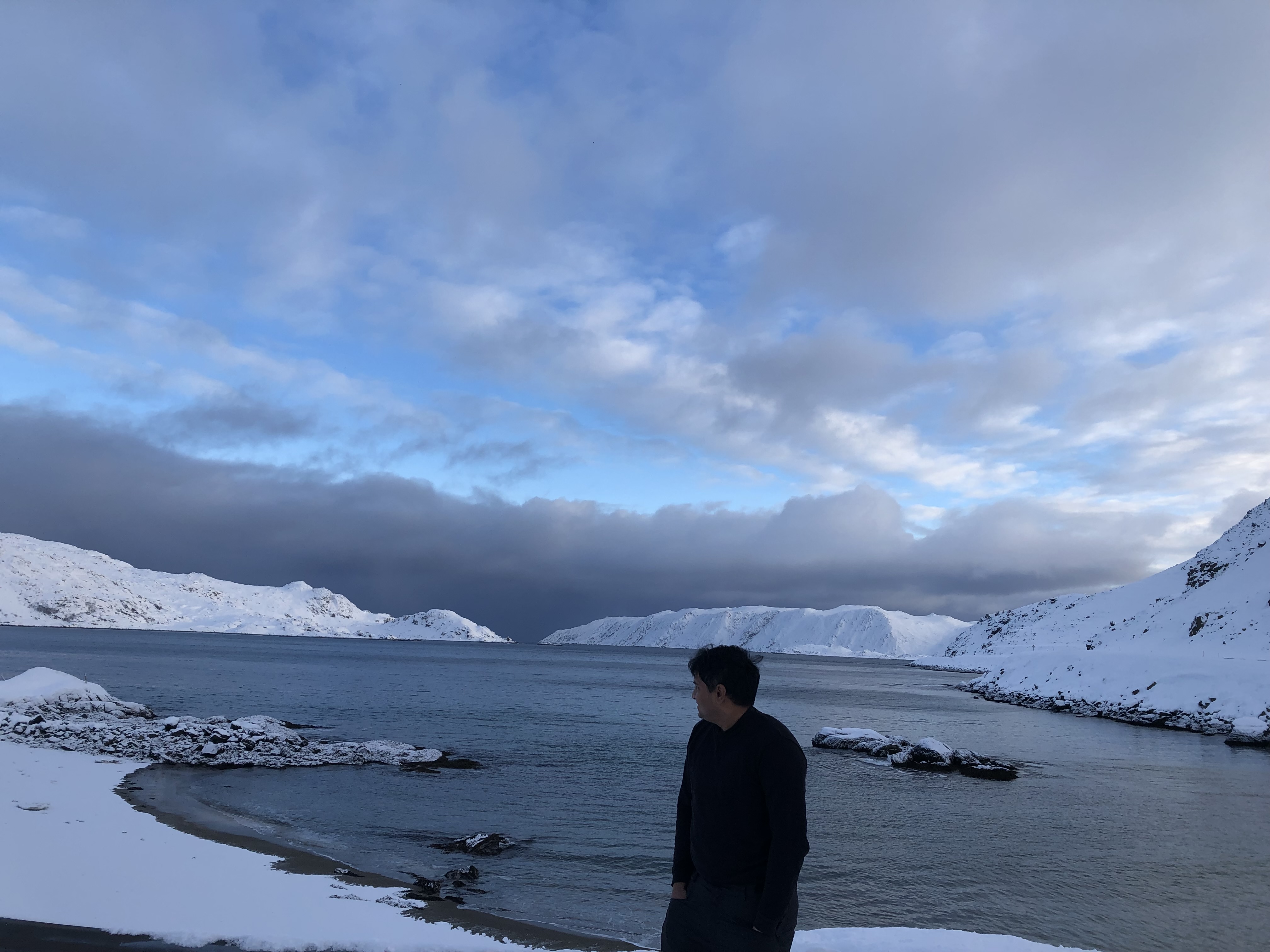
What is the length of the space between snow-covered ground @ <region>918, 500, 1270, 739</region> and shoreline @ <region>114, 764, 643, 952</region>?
5158cm

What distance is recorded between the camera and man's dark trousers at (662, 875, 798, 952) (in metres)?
4.79

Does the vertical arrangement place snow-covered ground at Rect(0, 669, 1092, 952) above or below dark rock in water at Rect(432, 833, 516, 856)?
above

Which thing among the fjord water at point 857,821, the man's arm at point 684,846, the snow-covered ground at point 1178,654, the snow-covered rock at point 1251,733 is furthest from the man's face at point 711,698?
the snow-covered ground at point 1178,654

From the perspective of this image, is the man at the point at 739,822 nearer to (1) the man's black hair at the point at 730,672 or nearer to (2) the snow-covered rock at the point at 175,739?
(1) the man's black hair at the point at 730,672

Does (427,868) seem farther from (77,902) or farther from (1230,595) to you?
(1230,595)

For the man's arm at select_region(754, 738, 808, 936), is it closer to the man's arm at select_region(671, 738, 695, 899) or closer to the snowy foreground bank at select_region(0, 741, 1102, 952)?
the man's arm at select_region(671, 738, 695, 899)

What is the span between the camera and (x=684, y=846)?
5.46m

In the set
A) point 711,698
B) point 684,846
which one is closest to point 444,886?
point 684,846

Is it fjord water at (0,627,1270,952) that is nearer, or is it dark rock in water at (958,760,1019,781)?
fjord water at (0,627,1270,952)

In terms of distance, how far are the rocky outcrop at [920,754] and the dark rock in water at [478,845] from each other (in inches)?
867

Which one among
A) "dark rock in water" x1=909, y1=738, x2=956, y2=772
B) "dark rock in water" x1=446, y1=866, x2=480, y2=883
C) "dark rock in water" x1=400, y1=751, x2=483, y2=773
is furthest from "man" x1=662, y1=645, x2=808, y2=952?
"dark rock in water" x1=909, y1=738, x2=956, y2=772

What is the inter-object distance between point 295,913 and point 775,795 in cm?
913

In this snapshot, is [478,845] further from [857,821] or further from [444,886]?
[857,821]

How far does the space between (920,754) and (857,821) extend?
13.5 metres
